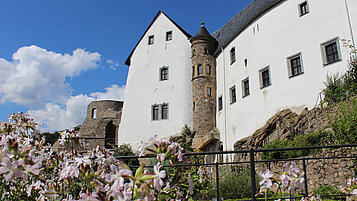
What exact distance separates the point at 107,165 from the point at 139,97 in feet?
69.2

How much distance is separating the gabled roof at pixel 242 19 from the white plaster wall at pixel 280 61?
319 mm

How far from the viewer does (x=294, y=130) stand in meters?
11.9

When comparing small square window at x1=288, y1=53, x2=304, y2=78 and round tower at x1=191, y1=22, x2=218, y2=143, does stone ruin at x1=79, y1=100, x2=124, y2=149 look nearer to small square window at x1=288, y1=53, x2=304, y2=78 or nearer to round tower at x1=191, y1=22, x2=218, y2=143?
round tower at x1=191, y1=22, x2=218, y2=143

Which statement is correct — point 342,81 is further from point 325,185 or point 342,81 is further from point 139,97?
point 139,97

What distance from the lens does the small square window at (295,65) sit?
13.2 m

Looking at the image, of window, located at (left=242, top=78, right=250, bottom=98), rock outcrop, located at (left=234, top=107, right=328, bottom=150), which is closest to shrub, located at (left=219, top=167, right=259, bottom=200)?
rock outcrop, located at (left=234, top=107, right=328, bottom=150)

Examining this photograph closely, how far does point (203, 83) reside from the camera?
2020 cm

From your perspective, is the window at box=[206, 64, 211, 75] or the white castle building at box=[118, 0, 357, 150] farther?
the window at box=[206, 64, 211, 75]

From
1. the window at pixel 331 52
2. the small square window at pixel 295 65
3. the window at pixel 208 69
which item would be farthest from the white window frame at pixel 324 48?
the window at pixel 208 69

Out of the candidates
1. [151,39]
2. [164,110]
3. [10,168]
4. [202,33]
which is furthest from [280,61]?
[10,168]

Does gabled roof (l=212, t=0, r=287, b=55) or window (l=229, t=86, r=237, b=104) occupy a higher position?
gabled roof (l=212, t=0, r=287, b=55)

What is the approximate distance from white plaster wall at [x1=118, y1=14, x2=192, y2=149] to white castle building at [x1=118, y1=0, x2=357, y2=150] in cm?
8

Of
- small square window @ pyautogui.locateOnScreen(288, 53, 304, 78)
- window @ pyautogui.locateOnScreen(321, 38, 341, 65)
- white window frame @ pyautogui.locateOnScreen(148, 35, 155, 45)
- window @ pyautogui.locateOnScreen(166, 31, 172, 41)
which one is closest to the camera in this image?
window @ pyautogui.locateOnScreen(321, 38, 341, 65)

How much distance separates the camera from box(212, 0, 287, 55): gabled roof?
16266 millimetres
